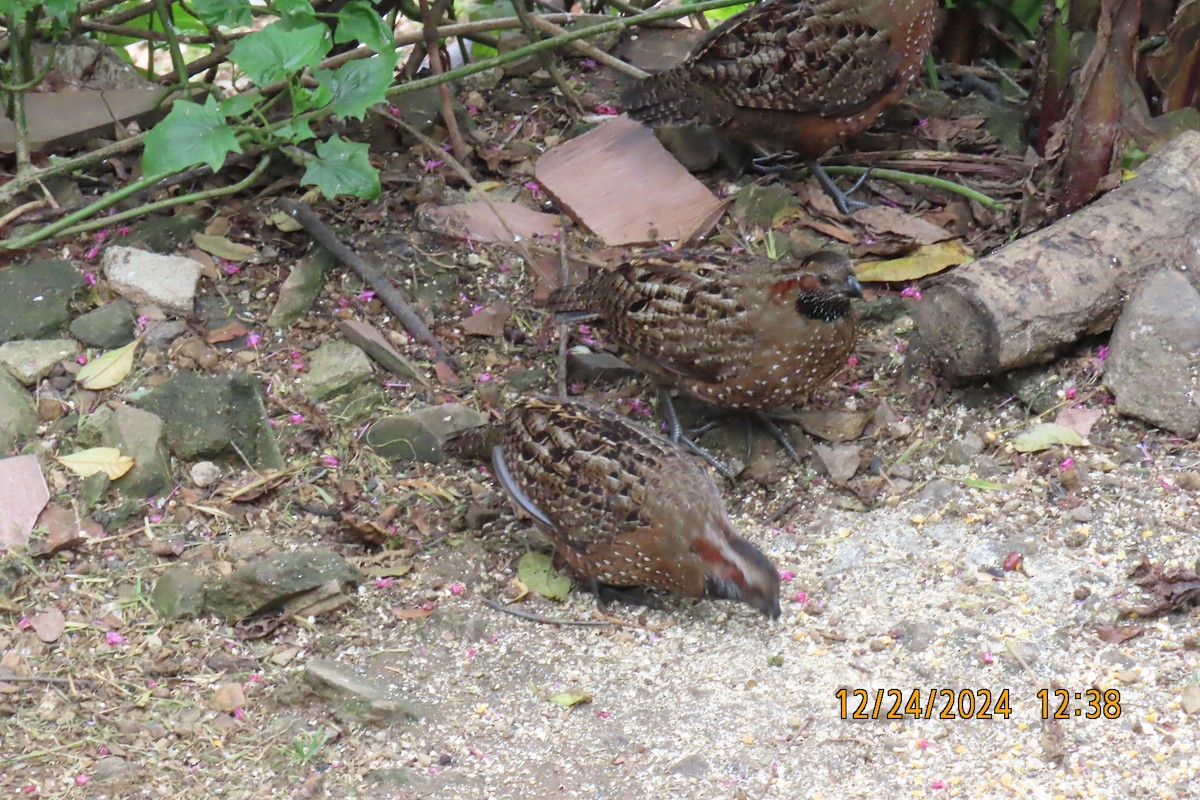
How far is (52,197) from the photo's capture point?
5.87 meters

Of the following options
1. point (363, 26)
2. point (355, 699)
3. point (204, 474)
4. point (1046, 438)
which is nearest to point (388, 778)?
point (355, 699)

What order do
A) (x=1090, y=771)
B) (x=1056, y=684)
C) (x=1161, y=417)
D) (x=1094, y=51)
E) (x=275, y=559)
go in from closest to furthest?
1. (x=1090, y=771)
2. (x=1056, y=684)
3. (x=275, y=559)
4. (x=1161, y=417)
5. (x=1094, y=51)

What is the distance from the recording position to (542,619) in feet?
14.8

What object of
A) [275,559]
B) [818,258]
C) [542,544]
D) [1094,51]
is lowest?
[542,544]

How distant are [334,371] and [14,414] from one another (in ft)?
3.93

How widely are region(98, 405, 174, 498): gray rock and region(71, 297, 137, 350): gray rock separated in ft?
1.58

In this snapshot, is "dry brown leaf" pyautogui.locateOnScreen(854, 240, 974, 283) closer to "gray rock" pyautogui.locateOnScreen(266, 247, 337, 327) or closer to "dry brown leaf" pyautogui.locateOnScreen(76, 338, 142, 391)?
"gray rock" pyautogui.locateOnScreen(266, 247, 337, 327)

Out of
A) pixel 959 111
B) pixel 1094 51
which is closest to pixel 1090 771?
pixel 1094 51

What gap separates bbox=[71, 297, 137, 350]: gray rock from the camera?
5.37 m

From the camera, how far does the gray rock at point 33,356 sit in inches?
205

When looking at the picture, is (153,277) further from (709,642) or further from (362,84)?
(709,642)

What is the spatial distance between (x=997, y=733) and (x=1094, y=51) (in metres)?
2.88

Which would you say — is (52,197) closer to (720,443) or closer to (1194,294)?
(720,443)

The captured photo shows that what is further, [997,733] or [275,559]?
[275,559]
